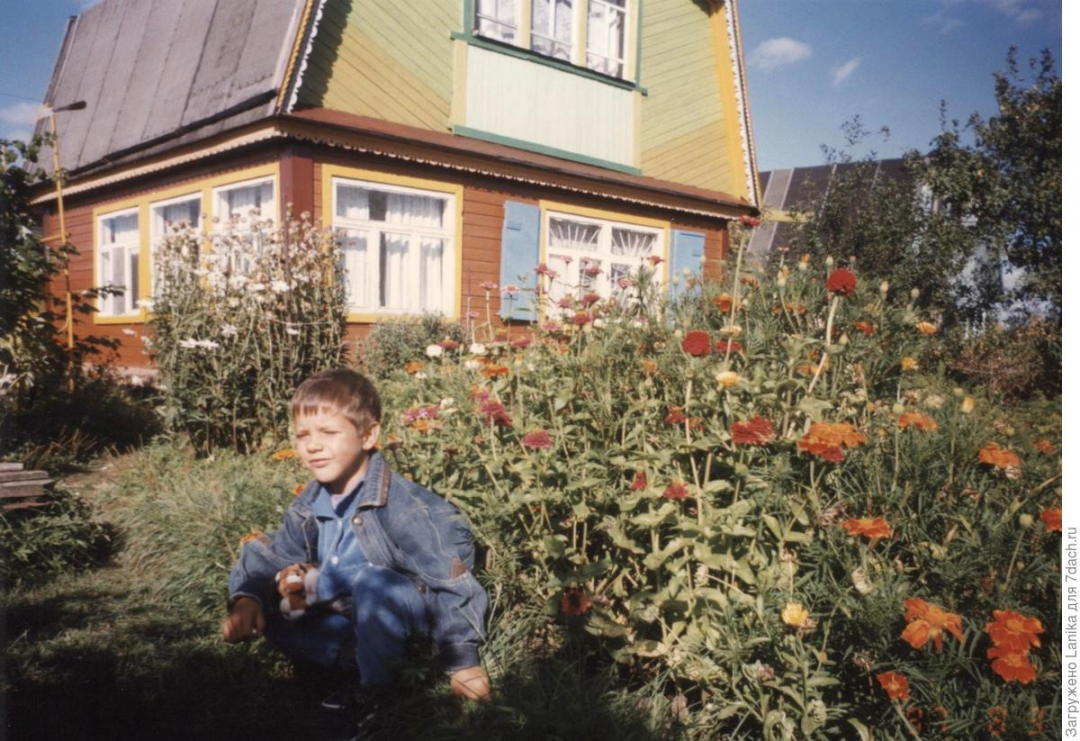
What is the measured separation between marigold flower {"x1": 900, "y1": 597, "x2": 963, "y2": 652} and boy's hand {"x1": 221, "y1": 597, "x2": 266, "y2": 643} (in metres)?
1.78

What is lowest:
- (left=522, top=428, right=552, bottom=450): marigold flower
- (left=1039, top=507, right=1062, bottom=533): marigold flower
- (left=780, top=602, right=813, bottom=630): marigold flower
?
(left=780, top=602, right=813, bottom=630): marigold flower

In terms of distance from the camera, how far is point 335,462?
2.29 m

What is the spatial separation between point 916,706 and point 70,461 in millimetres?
4957

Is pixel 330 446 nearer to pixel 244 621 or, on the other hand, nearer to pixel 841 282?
pixel 244 621

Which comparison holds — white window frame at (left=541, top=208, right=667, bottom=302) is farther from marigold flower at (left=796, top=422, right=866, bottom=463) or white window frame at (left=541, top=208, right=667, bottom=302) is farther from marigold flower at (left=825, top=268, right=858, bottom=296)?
marigold flower at (left=796, top=422, right=866, bottom=463)

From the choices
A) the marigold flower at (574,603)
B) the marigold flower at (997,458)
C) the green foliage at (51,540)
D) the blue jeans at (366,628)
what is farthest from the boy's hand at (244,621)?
the marigold flower at (997,458)

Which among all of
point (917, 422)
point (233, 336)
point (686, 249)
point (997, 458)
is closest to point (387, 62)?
point (233, 336)

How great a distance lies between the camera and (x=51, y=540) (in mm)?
3232

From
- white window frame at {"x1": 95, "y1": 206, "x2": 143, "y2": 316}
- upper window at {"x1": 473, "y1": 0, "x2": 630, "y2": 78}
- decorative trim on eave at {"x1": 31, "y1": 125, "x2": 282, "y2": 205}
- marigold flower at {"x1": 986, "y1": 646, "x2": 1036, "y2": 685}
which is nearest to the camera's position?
marigold flower at {"x1": 986, "y1": 646, "x2": 1036, "y2": 685}

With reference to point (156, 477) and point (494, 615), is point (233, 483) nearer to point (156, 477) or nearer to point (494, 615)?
point (156, 477)

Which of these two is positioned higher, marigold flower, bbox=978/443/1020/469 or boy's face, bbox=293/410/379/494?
marigold flower, bbox=978/443/1020/469

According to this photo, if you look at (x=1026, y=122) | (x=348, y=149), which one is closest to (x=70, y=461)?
(x=348, y=149)

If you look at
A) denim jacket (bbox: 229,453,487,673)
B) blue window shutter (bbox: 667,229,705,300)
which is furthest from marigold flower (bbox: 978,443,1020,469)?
blue window shutter (bbox: 667,229,705,300)

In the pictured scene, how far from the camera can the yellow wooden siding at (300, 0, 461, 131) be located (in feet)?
25.2
